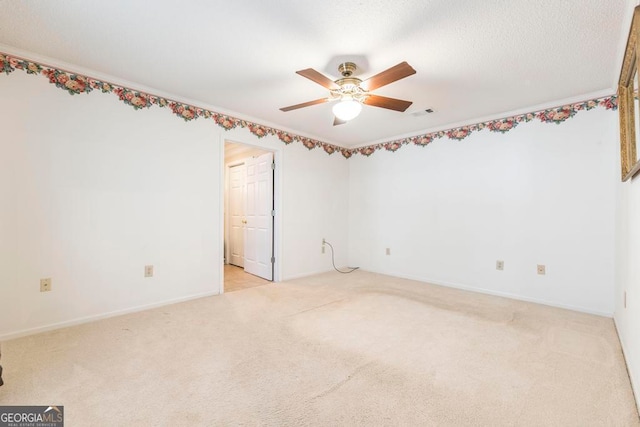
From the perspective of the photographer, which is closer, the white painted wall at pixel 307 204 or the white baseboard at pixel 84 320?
A: the white baseboard at pixel 84 320

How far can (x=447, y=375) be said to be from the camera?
1822 millimetres

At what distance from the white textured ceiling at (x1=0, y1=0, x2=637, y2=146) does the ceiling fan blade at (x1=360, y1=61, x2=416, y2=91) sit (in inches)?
9.5

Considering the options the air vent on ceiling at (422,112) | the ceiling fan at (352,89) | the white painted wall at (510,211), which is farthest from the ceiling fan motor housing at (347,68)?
the white painted wall at (510,211)

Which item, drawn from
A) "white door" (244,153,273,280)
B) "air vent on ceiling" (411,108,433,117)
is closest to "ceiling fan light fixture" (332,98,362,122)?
"air vent on ceiling" (411,108,433,117)

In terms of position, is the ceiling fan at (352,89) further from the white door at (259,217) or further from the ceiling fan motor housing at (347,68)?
the white door at (259,217)

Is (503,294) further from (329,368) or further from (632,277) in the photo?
(329,368)

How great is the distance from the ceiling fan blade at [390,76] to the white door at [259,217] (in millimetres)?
2357

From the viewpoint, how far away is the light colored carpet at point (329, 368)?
1.48 metres

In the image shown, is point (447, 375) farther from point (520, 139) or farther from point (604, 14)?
point (520, 139)

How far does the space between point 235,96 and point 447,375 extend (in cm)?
318

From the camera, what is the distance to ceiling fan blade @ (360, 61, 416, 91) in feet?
6.36

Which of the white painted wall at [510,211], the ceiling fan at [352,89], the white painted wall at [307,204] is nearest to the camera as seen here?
the ceiling fan at [352,89]

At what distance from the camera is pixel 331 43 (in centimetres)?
212

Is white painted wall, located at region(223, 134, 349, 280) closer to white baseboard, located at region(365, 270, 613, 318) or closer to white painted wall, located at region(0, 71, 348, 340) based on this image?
white painted wall, located at region(0, 71, 348, 340)
